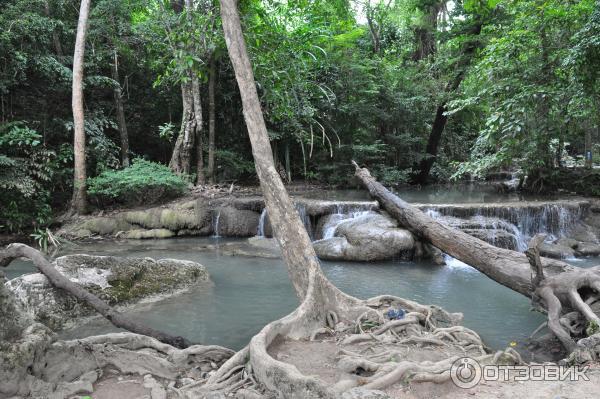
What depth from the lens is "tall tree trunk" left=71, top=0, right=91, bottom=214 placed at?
12.3 meters

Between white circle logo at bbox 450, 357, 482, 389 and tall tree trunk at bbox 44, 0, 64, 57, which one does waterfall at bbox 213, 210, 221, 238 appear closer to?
tall tree trunk at bbox 44, 0, 64, 57

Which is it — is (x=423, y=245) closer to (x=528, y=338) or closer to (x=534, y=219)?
(x=534, y=219)

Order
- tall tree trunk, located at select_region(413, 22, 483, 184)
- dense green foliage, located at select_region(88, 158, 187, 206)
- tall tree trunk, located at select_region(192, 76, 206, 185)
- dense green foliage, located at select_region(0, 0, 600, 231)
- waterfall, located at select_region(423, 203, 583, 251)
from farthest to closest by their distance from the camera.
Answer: tall tree trunk, located at select_region(413, 22, 483, 184)
tall tree trunk, located at select_region(192, 76, 206, 185)
dense green foliage, located at select_region(88, 158, 187, 206)
waterfall, located at select_region(423, 203, 583, 251)
dense green foliage, located at select_region(0, 0, 600, 231)

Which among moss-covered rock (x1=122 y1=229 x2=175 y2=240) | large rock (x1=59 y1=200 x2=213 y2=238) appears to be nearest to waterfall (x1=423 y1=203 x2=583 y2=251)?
large rock (x1=59 y1=200 x2=213 y2=238)

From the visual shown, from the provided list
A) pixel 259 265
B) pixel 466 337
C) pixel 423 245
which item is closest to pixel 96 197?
pixel 259 265

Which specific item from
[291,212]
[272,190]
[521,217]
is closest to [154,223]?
[272,190]

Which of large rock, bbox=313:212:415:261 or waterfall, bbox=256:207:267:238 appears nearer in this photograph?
large rock, bbox=313:212:415:261

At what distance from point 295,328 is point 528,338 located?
315cm

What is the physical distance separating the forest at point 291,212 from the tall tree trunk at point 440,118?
3.2 inches

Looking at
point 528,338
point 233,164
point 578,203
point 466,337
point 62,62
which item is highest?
point 62,62

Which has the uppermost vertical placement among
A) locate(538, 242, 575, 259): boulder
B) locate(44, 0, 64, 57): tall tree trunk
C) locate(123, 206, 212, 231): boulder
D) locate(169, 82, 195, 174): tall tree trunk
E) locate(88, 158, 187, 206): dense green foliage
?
locate(44, 0, 64, 57): tall tree trunk

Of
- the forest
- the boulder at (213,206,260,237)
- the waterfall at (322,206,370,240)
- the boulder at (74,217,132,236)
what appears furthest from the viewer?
the boulder at (213,206,260,237)

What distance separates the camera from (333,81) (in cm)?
1823

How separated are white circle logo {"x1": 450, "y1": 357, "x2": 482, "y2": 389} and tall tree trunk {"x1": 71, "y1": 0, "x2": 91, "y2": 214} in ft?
40.4
